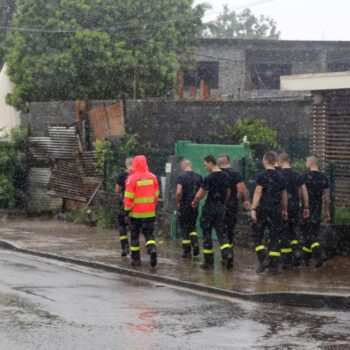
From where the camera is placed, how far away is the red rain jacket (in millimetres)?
16641

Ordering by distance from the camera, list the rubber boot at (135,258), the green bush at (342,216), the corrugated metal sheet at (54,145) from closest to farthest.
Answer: the rubber boot at (135,258)
the green bush at (342,216)
the corrugated metal sheet at (54,145)

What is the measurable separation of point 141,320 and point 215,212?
5088 millimetres

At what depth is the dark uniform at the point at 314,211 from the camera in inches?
655

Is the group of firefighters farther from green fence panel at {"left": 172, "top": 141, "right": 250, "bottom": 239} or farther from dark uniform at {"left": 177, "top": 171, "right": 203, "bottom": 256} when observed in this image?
green fence panel at {"left": 172, "top": 141, "right": 250, "bottom": 239}

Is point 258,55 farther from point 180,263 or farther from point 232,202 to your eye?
point 232,202

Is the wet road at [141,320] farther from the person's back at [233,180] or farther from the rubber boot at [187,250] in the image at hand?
the rubber boot at [187,250]

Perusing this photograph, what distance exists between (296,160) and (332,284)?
28.3 feet

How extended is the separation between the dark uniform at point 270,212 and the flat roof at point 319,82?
488 centimetres

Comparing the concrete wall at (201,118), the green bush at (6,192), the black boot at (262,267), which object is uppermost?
the concrete wall at (201,118)

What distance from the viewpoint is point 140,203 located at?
16.7 m

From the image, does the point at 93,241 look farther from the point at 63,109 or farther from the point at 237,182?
the point at 63,109

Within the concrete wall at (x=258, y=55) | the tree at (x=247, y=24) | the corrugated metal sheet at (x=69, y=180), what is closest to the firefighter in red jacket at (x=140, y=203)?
the corrugated metal sheet at (x=69, y=180)

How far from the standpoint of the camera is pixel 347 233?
17578 millimetres

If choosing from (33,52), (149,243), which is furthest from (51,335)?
(33,52)
